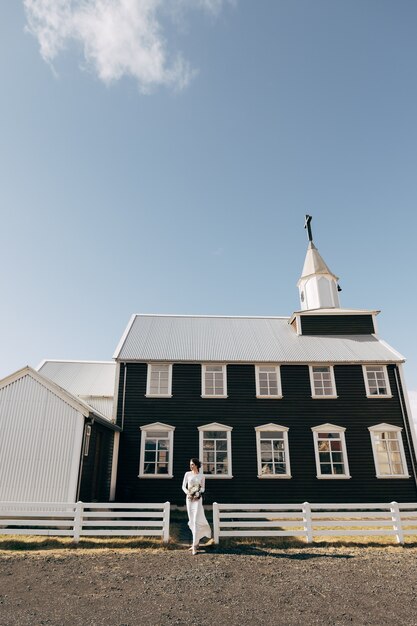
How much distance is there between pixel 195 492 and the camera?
10.3 meters

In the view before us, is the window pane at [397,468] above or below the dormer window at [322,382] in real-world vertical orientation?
below

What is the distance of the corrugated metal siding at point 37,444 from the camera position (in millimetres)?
13227

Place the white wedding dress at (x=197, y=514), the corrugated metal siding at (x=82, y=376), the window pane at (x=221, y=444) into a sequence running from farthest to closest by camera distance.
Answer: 1. the corrugated metal siding at (x=82, y=376)
2. the window pane at (x=221, y=444)
3. the white wedding dress at (x=197, y=514)

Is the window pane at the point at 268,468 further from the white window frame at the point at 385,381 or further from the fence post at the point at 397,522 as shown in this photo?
the fence post at the point at 397,522

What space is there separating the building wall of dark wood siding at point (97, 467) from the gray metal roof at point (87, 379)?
2953mm

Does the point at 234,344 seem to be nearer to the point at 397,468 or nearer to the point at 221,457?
the point at 221,457

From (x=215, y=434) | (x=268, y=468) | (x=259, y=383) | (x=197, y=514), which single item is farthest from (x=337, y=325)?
(x=197, y=514)

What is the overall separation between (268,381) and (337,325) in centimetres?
620

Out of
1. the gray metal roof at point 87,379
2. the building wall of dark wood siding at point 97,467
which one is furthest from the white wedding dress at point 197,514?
the gray metal roof at point 87,379

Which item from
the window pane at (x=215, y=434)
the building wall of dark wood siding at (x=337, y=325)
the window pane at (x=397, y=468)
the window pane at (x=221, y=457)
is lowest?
the window pane at (x=397, y=468)

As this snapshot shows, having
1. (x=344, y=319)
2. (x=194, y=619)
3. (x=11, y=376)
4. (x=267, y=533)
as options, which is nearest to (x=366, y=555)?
(x=267, y=533)

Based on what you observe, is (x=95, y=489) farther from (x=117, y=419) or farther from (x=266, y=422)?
(x=266, y=422)

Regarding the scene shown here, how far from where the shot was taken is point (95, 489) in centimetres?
1591

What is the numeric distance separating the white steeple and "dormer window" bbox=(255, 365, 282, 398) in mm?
7690
